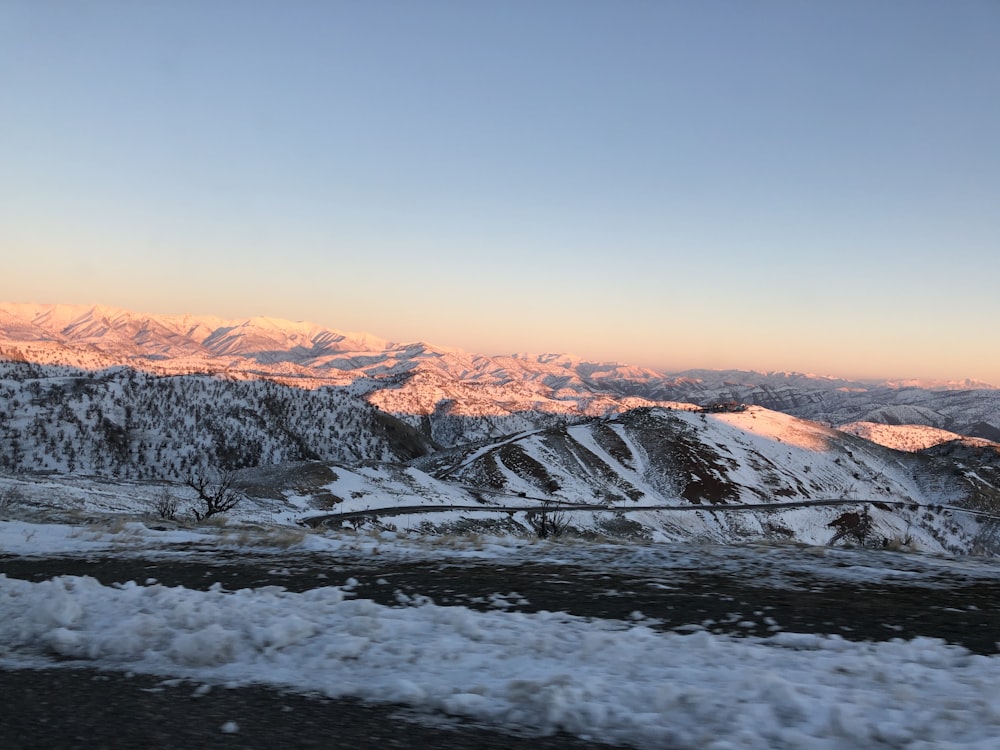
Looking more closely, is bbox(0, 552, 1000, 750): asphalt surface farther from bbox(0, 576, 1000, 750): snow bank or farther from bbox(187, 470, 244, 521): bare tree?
bbox(187, 470, 244, 521): bare tree

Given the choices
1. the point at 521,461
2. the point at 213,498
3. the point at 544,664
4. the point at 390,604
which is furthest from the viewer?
the point at 521,461

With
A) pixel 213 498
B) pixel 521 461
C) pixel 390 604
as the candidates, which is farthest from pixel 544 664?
pixel 521 461

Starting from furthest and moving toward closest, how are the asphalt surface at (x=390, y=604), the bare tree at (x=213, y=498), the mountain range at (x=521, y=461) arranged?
the mountain range at (x=521, y=461) → the bare tree at (x=213, y=498) → the asphalt surface at (x=390, y=604)

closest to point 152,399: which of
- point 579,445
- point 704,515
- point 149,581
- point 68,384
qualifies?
point 68,384

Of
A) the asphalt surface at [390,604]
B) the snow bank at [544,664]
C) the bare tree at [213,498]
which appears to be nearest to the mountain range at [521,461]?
the bare tree at [213,498]

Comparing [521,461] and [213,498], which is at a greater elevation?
[213,498]

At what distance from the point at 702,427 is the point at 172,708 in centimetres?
13811

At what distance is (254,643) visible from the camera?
534cm

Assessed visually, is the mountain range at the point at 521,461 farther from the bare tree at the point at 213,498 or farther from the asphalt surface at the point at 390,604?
the asphalt surface at the point at 390,604

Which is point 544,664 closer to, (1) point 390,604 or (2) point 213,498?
(1) point 390,604

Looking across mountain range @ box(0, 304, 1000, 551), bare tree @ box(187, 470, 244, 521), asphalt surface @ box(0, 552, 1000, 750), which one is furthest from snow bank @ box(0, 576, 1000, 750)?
mountain range @ box(0, 304, 1000, 551)

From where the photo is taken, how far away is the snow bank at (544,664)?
12.3 ft

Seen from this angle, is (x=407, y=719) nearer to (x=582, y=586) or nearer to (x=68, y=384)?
(x=582, y=586)

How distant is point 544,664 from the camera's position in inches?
195
